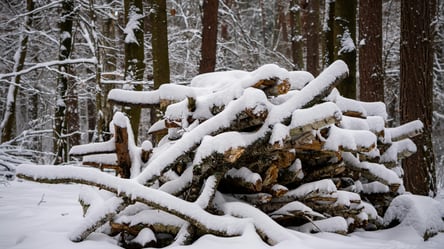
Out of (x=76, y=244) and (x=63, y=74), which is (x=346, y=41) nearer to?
(x=76, y=244)

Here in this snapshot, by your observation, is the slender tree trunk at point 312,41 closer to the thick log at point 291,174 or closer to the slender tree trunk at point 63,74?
the slender tree trunk at point 63,74

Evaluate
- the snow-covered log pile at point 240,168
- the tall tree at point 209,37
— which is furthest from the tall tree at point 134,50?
the snow-covered log pile at point 240,168

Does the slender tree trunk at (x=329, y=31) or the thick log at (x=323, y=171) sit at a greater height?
the slender tree trunk at (x=329, y=31)

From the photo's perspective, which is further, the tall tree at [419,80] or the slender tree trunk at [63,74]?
the slender tree trunk at [63,74]

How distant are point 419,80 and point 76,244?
5254mm

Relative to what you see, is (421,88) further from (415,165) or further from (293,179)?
(293,179)

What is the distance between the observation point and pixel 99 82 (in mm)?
8125

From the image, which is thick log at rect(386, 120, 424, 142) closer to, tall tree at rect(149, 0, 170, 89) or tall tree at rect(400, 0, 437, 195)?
tall tree at rect(400, 0, 437, 195)

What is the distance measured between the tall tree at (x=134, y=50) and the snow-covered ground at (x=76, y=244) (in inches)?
147

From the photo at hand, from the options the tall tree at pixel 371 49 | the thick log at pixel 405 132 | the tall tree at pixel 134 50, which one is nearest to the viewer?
the thick log at pixel 405 132

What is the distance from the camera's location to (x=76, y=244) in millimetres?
2742

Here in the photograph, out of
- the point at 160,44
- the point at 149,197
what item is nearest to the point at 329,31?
the point at 160,44

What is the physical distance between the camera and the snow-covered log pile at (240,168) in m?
2.88

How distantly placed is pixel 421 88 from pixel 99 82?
6.76m
